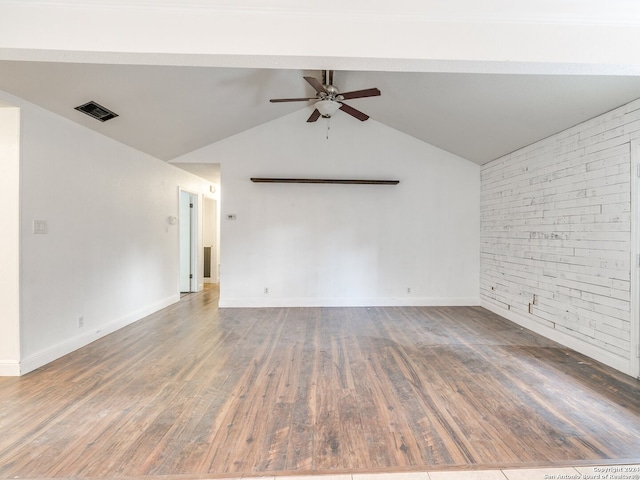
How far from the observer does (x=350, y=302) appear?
524cm

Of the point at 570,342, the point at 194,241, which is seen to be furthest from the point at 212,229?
the point at 570,342

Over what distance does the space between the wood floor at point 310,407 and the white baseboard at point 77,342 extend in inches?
3.9

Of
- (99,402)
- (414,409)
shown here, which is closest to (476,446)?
(414,409)

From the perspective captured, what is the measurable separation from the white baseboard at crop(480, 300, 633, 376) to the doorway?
5.91 m

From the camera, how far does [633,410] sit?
2.16 m

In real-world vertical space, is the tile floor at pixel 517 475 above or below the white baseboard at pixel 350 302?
below

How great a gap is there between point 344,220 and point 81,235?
145 inches

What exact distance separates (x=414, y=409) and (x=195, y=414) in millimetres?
1578

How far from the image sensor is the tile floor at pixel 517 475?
154cm

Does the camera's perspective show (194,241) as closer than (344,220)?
No

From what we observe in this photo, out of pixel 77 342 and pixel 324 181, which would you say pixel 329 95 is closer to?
pixel 324 181

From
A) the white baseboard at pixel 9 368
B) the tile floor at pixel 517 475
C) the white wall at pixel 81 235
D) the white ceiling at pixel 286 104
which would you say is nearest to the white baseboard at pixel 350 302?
the white wall at pixel 81 235

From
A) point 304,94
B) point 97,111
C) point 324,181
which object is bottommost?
point 324,181

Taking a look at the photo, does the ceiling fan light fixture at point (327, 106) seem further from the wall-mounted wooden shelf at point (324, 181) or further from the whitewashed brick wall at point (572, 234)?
the whitewashed brick wall at point (572, 234)
